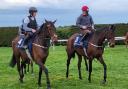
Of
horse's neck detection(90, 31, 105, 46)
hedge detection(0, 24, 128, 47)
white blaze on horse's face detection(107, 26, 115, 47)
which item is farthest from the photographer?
hedge detection(0, 24, 128, 47)

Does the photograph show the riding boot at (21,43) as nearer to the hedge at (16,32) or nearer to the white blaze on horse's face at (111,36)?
the white blaze on horse's face at (111,36)

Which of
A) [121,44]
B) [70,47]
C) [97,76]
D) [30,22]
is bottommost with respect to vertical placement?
[121,44]

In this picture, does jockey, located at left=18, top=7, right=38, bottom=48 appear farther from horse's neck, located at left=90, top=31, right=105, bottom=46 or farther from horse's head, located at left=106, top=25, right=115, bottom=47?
horse's head, located at left=106, top=25, right=115, bottom=47

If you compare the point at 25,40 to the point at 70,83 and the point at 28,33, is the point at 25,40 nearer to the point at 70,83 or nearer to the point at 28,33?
the point at 28,33

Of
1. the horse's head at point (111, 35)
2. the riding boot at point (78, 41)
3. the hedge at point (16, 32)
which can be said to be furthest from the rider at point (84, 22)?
the hedge at point (16, 32)

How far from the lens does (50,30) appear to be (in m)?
14.0

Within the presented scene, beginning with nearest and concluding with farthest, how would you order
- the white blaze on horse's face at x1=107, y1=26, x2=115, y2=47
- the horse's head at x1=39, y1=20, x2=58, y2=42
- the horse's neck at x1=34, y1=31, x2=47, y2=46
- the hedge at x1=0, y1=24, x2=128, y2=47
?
the horse's head at x1=39, y1=20, x2=58, y2=42 → the horse's neck at x1=34, y1=31, x2=47, y2=46 → the white blaze on horse's face at x1=107, y1=26, x2=115, y2=47 → the hedge at x1=0, y1=24, x2=128, y2=47

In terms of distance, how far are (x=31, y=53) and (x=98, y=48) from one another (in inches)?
101

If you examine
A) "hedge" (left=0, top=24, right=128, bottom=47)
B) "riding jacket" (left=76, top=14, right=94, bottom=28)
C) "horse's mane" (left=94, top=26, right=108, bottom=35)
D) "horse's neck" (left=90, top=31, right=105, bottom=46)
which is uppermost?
"riding jacket" (left=76, top=14, right=94, bottom=28)

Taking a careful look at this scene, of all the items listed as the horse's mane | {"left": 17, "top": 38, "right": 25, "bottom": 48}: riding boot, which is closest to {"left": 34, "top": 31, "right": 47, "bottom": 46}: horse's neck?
{"left": 17, "top": 38, "right": 25, "bottom": 48}: riding boot

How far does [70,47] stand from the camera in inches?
712

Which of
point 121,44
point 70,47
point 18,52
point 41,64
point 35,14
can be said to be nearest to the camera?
point 41,64

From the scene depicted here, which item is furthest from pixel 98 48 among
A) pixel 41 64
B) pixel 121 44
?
pixel 121 44

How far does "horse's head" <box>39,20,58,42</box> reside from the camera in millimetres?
13727
